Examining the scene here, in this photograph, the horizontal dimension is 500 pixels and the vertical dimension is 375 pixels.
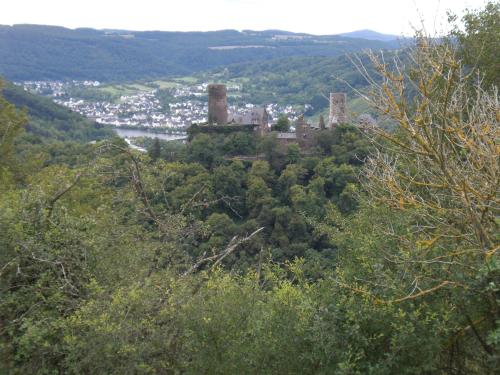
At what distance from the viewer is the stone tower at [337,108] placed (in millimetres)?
37500

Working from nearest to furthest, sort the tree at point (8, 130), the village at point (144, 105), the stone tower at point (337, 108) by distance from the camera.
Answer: the tree at point (8, 130), the stone tower at point (337, 108), the village at point (144, 105)

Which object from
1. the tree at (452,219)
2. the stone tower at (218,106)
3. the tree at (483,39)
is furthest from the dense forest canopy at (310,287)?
the stone tower at (218,106)

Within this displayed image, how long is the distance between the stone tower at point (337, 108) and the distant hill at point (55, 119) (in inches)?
1633

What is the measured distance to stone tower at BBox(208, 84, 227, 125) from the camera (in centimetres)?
4181

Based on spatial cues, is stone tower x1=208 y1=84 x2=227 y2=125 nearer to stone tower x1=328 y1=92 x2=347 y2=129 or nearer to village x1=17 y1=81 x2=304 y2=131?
stone tower x1=328 y1=92 x2=347 y2=129

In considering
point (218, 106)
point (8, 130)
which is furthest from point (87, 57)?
point (8, 130)

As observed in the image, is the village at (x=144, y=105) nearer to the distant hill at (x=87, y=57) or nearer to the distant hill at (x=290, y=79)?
the distant hill at (x=290, y=79)

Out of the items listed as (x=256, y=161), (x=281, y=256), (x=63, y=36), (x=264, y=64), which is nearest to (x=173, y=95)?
(x=264, y=64)

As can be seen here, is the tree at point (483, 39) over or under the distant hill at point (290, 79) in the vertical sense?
over

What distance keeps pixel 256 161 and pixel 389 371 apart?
99.8 feet

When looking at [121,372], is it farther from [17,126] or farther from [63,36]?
[63,36]

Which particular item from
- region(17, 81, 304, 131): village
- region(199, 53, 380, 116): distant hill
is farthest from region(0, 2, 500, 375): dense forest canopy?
region(199, 53, 380, 116): distant hill

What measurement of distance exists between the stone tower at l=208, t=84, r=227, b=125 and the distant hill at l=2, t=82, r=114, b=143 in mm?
33527

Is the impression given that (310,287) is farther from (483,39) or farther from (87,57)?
(87,57)
